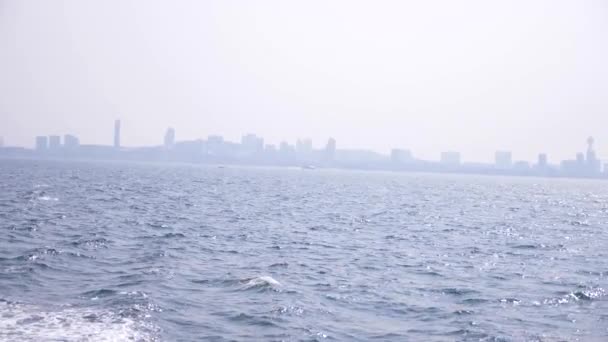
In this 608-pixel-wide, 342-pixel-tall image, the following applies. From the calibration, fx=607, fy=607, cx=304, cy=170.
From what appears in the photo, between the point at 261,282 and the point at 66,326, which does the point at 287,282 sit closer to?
the point at 261,282

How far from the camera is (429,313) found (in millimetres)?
18172

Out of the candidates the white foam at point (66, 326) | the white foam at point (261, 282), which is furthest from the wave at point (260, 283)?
the white foam at point (66, 326)

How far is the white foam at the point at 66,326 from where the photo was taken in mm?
14648

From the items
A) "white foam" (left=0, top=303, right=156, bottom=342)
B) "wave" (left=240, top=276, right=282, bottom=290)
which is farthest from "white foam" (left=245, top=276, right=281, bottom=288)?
"white foam" (left=0, top=303, right=156, bottom=342)

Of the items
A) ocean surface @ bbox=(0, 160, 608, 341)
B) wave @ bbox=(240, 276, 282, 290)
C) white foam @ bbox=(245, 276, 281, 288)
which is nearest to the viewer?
ocean surface @ bbox=(0, 160, 608, 341)

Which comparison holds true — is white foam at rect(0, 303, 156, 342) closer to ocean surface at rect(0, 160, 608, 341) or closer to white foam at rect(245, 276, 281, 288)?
ocean surface at rect(0, 160, 608, 341)

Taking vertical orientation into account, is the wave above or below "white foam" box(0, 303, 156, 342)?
above

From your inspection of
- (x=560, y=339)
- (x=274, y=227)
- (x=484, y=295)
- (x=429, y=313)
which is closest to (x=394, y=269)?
(x=484, y=295)

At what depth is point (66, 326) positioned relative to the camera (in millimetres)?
15391

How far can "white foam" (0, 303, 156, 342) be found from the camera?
14.6 m

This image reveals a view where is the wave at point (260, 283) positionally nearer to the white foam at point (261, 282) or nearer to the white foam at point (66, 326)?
the white foam at point (261, 282)

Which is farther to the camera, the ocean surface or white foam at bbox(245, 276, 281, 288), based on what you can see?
white foam at bbox(245, 276, 281, 288)

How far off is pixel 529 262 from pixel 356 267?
878 cm

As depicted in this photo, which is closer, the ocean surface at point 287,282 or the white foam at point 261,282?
the ocean surface at point 287,282
